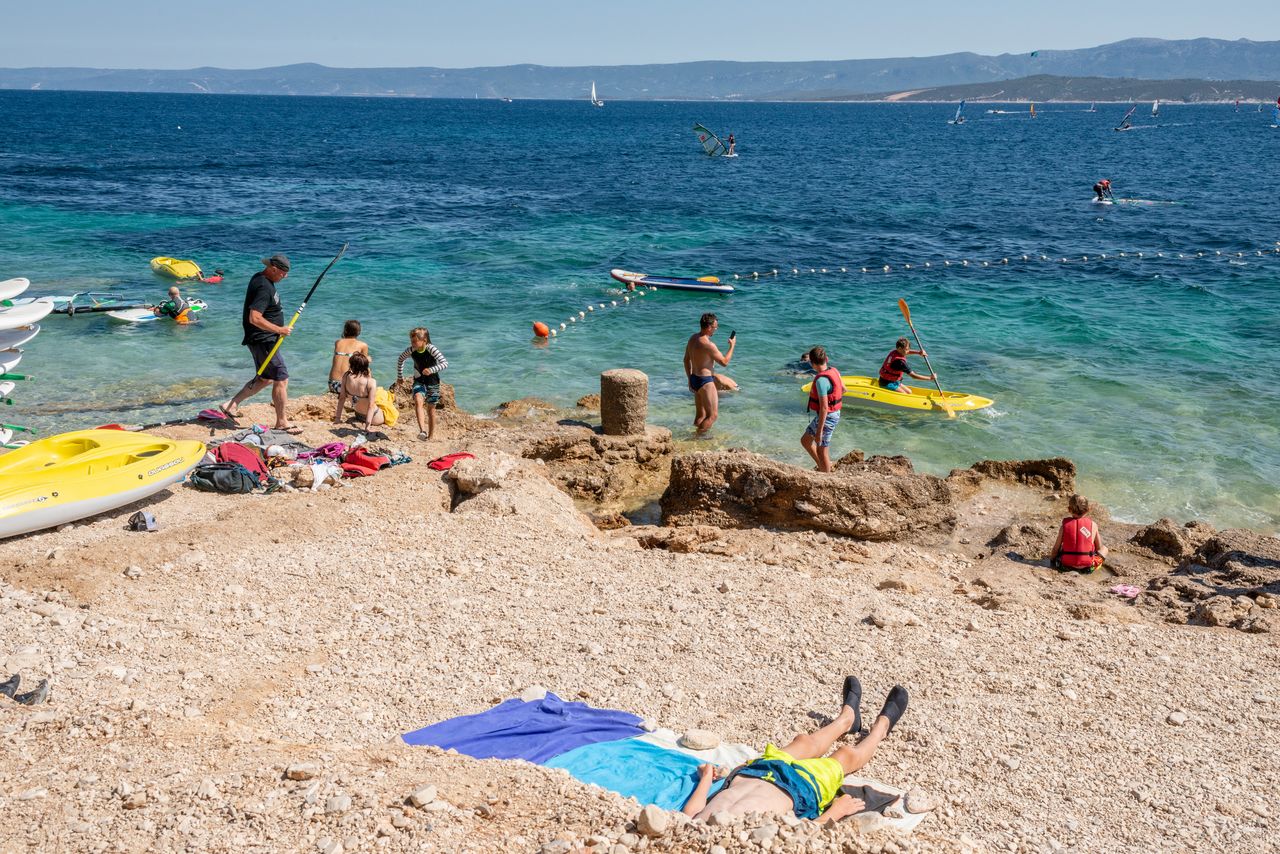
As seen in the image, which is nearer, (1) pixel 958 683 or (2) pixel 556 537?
(1) pixel 958 683

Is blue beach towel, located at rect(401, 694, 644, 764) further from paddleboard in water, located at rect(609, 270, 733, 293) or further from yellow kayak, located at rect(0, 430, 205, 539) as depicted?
paddleboard in water, located at rect(609, 270, 733, 293)

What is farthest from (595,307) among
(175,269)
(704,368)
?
(175,269)

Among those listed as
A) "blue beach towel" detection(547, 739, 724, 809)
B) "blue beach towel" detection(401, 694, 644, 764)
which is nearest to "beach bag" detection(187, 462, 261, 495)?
"blue beach towel" detection(401, 694, 644, 764)

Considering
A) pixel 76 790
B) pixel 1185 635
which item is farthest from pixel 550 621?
pixel 1185 635

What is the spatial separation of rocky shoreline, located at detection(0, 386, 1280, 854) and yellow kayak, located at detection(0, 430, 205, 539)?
19 cm

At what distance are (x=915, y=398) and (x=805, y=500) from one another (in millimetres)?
4902

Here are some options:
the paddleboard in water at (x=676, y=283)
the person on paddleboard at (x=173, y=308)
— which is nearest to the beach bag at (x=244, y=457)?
the person on paddleboard at (x=173, y=308)

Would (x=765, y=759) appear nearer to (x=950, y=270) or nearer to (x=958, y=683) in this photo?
(x=958, y=683)

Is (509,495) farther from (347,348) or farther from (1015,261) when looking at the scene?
Result: (1015,261)

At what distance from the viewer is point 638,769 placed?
5.16 metres

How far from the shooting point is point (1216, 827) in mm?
4938

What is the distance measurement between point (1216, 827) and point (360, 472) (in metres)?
6.99

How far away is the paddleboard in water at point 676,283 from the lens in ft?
70.0

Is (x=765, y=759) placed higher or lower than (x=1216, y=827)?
higher
